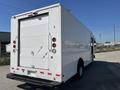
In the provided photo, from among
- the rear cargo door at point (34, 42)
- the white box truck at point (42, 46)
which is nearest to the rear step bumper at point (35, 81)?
the white box truck at point (42, 46)

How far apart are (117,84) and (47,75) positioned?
148 inches

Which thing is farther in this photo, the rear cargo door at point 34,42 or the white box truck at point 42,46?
the rear cargo door at point 34,42

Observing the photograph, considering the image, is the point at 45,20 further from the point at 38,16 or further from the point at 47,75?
the point at 47,75

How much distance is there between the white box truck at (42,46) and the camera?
515 centimetres

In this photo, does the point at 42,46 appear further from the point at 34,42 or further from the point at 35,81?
the point at 35,81

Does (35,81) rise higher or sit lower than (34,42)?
lower

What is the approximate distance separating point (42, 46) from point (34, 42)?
0.44m

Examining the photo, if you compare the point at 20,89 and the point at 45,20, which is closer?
the point at 45,20

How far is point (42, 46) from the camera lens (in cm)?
561

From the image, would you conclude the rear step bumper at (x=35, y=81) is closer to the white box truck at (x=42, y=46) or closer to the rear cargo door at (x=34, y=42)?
the white box truck at (x=42, y=46)

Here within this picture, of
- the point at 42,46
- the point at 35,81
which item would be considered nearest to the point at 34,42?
the point at 42,46

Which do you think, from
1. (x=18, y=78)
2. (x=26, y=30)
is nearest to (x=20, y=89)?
(x=18, y=78)

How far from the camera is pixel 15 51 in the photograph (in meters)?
6.38

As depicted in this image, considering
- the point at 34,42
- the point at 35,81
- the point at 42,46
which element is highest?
the point at 34,42
